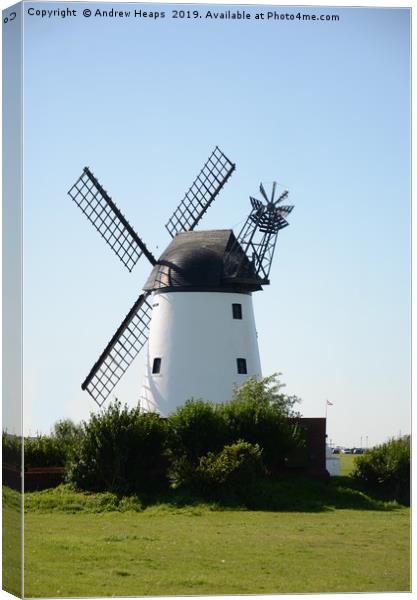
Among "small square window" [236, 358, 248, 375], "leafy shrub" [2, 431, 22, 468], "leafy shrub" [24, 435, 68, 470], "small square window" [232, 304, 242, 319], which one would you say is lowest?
"leafy shrub" [24, 435, 68, 470]

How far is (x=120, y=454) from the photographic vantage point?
1120 inches

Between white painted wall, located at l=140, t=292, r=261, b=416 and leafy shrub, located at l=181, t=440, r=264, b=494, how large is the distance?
5.87 m

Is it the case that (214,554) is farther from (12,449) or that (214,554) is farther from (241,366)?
(241,366)

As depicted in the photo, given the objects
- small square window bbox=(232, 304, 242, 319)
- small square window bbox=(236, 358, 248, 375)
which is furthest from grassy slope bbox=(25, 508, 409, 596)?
small square window bbox=(232, 304, 242, 319)

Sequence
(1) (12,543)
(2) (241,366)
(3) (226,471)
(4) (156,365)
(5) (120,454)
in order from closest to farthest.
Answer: (1) (12,543)
(3) (226,471)
(5) (120,454)
(2) (241,366)
(4) (156,365)

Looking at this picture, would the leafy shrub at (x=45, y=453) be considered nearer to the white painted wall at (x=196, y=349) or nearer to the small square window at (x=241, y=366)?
the white painted wall at (x=196, y=349)

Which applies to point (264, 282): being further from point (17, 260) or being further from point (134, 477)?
point (17, 260)

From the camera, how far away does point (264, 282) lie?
34844 millimetres

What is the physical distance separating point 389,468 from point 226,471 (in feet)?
14.2

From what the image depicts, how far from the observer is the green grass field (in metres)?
16.4

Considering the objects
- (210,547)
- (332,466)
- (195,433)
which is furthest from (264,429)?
(210,547)

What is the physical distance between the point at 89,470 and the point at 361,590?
13.2 meters

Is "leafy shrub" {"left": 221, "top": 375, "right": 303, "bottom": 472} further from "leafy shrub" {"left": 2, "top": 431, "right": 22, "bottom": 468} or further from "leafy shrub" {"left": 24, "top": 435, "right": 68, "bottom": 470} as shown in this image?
"leafy shrub" {"left": 2, "top": 431, "right": 22, "bottom": 468}

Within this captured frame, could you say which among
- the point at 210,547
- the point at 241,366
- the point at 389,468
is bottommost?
the point at 210,547
